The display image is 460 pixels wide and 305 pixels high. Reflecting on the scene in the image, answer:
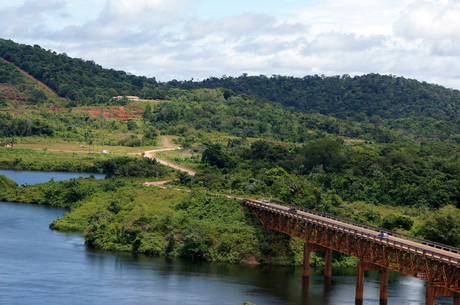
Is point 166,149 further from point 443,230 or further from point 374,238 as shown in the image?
point 374,238

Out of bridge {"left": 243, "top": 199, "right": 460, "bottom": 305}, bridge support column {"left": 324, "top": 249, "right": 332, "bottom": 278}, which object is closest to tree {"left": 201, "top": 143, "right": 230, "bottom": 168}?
bridge {"left": 243, "top": 199, "right": 460, "bottom": 305}

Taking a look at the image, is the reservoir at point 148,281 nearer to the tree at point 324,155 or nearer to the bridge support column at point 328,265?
the bridge support column at point 328,265

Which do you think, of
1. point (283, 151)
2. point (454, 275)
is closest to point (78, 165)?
point (283, 151)

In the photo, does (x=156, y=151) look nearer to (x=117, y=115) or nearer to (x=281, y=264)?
(x=117, y=115)

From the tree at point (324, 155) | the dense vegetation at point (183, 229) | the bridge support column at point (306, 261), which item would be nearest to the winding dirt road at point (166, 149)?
the dense vegetation at point (183, 229)

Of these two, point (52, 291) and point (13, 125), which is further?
point (13, 125)

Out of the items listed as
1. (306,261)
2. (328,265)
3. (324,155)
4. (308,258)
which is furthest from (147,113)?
(328,265)
